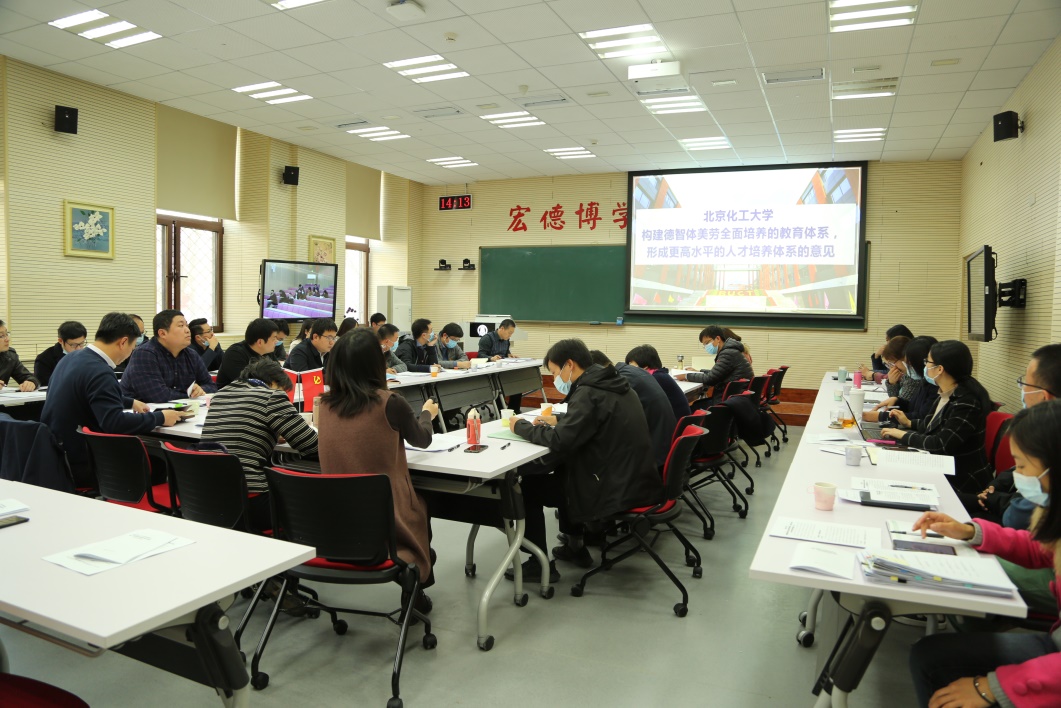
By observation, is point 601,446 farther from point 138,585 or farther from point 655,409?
point 138,585

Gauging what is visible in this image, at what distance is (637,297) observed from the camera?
Answer: 10.7 meters

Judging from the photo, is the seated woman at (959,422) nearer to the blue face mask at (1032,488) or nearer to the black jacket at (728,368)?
the blue face mask at (1032,488)

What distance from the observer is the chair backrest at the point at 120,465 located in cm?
316

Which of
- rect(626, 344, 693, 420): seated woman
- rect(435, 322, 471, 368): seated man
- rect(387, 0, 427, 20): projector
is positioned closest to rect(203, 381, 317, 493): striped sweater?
rect(626, 344, 693, 420): seated woman

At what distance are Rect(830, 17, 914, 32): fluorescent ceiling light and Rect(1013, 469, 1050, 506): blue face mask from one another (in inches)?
173

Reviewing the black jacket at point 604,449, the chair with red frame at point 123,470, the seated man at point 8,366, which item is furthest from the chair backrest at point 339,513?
the seated man at point 8,366

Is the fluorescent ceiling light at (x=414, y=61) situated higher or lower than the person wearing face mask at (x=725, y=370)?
higher

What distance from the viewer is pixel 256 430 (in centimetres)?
306

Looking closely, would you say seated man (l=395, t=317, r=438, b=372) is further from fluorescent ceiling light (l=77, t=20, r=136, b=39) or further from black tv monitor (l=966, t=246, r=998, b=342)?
black tv monitor (l=966, t=246, r=998, b=342)

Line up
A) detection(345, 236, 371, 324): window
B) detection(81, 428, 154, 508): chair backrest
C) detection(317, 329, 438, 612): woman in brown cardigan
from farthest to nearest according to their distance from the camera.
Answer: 1. detection(345, 236, 371, 324): window
2. detection(81, 428, 154, 508): chair backrest
3. detection(317, 329, 438, 612): woman in brown cardigan

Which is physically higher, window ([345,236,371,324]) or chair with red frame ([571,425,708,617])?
window ([345,236,371,324])

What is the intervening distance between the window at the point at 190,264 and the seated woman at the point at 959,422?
8.09 metres

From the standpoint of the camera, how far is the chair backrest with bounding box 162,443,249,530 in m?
2.75

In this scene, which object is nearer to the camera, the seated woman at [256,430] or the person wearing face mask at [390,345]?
the seated woman at [256,430]
